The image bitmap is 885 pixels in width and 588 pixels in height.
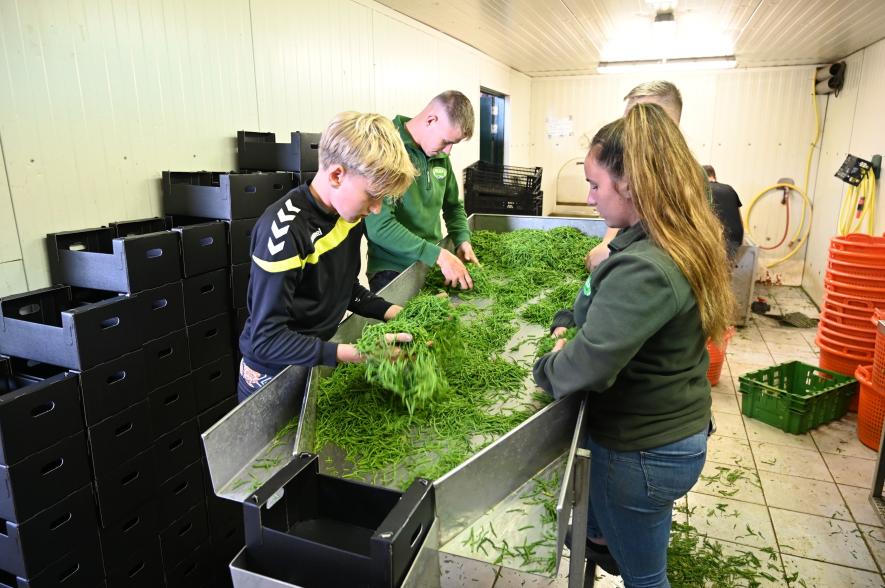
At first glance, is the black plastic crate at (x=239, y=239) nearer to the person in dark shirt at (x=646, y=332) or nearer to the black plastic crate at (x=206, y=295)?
the black plastic crate at (x=206, y=295)

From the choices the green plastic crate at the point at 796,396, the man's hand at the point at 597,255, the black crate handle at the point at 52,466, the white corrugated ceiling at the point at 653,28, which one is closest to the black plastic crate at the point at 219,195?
the black crate handle at the point at 52,466

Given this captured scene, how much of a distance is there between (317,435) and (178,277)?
1.19 m

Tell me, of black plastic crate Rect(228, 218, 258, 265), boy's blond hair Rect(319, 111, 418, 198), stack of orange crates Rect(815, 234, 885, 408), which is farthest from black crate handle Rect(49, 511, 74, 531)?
stack of orange crates Rect(815, 234, 885, 408)

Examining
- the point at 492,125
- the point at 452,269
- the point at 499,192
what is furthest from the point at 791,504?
the point at 492,125

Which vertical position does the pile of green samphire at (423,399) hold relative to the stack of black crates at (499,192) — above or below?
below

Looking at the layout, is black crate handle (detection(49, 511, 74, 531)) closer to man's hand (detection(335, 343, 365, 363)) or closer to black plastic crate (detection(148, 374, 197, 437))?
black plastic crate (detection(148, 374, 197, 437))

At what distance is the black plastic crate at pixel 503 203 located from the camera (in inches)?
254

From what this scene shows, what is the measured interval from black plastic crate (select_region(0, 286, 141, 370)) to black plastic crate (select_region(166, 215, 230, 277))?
34 cm

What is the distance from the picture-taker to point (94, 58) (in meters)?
2.42

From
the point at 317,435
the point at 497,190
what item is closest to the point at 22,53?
the point at 317,435

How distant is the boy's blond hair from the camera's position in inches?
65.3

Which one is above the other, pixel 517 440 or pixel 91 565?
pixel 517 440

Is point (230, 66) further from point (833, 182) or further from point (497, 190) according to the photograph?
point (833, 182)

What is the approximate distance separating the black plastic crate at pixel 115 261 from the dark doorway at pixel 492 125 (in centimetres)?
578
